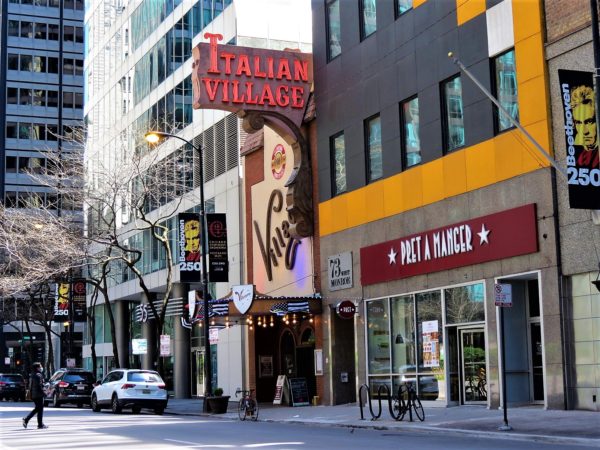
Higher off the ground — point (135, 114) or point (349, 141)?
point (135, 114)

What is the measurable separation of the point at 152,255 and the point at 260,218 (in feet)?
52.5

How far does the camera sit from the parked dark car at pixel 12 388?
51.2m

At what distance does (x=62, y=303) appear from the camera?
183 ft

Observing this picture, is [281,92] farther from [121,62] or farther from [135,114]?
[121,62]

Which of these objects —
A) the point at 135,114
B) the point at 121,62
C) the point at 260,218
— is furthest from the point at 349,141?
the point at 121,62

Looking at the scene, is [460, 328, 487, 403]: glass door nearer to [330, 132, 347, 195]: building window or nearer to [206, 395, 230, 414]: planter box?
[330, 132, 347, 195]: building window

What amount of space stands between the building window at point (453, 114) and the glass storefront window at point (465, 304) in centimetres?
403

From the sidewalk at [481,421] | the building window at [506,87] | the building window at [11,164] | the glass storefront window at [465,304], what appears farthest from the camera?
the building window at [11,164]

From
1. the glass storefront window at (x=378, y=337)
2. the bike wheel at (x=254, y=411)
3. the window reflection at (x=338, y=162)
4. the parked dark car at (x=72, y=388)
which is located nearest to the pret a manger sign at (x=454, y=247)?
the glass storefront window at (x=378, y=337)

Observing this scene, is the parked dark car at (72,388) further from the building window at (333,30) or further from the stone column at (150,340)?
the building window at (333,30)

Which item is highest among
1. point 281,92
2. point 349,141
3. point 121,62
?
point 121,62

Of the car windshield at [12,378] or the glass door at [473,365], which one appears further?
the car windshield at [12,378]

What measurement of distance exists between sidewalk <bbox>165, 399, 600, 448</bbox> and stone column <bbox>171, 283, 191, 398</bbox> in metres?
19.1

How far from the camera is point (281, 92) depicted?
111 feet
